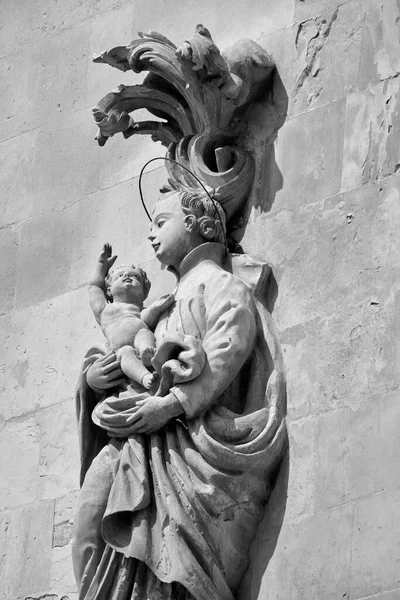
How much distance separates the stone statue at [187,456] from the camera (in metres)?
9.56

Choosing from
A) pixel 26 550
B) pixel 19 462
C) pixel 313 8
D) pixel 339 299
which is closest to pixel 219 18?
pixel 313 8

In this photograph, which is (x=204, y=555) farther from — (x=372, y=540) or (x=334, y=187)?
(x=334, y=187)

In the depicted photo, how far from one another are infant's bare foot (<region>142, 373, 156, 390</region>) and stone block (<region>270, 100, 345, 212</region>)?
0.95 metres

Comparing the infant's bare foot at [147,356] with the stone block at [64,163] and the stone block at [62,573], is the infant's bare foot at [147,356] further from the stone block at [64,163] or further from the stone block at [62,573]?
the stone block at [64,163]

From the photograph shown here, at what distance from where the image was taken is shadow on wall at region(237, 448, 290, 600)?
9602 mm

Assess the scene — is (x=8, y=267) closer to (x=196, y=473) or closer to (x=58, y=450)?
(x=58, y=450)

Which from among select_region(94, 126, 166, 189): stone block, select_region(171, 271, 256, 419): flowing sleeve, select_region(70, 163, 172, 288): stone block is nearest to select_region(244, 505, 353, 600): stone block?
select_region(171, 271, 256, 419): flowing sleeve

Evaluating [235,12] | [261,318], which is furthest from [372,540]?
[235,12]

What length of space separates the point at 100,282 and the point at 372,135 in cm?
129

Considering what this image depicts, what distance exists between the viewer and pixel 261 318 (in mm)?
10000

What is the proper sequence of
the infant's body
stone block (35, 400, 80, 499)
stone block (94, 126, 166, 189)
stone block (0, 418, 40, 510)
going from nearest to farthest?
1. the infant's body
2. stone block (35, 400, 80, 499)
3. stone block (0, 418, 40, 510)
4. stone block (94, 126, 166, 189)

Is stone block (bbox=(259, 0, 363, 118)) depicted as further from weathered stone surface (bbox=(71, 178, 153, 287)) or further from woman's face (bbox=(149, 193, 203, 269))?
weathered stone surface (bbox=(71, 178, 153, 287))

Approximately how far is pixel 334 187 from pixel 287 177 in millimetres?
293

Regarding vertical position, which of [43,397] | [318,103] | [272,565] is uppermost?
[318,103]
